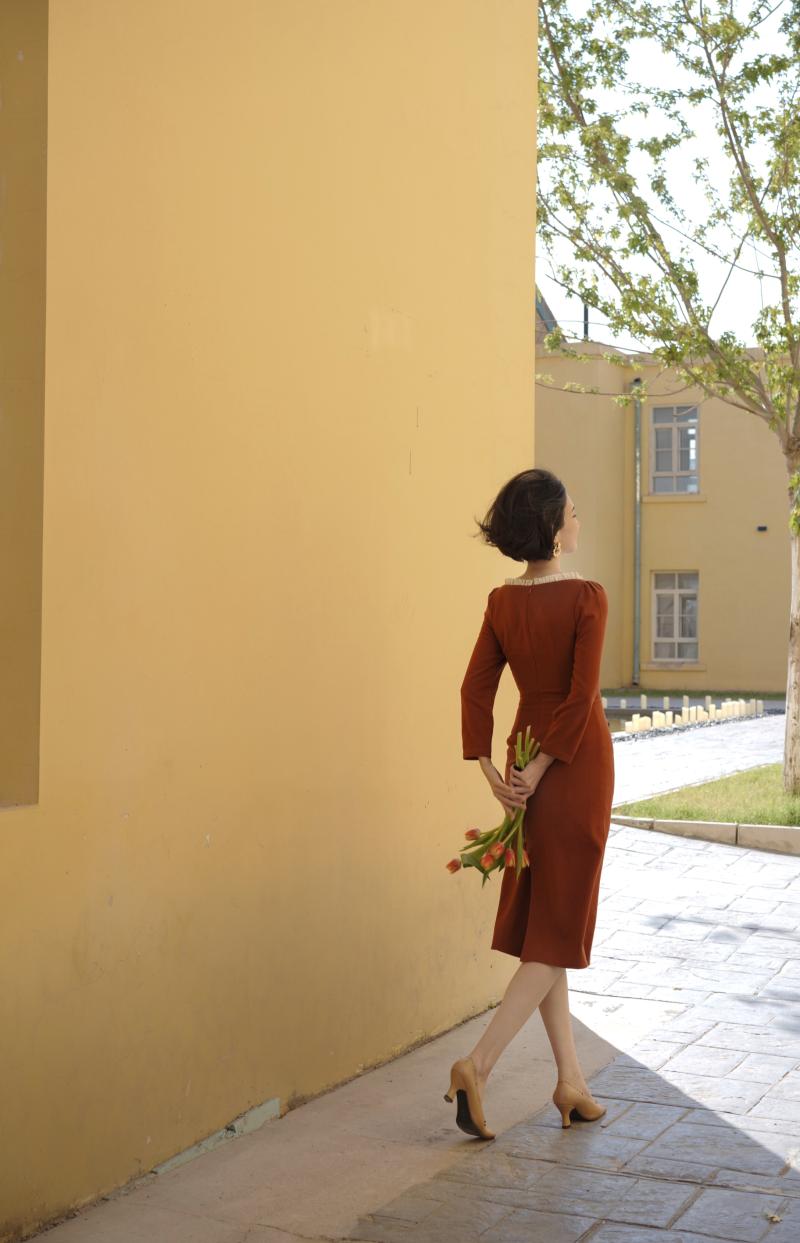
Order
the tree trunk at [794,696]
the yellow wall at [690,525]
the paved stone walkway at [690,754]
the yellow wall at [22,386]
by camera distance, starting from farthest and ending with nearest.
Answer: the yellow wall at [690,525], the paved stone walkway at [690,754], the tree trunk at [794,696], the yellow wall at [22,386]

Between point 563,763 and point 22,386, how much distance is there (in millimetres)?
1850

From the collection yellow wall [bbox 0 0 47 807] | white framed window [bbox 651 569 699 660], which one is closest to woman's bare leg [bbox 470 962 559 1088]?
yellow wall [bbox 0 0 47 807]

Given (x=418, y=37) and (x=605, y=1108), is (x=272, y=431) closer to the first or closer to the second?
(x=418, y=37)

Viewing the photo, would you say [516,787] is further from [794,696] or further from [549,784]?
[794,696]

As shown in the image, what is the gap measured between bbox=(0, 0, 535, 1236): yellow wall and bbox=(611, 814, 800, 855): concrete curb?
4369 mm

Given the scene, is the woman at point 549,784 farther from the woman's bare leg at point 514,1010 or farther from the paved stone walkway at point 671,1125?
the paved stone walkway at point 671,1125

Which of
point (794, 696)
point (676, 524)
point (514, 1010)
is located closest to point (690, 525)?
point (676, 524)

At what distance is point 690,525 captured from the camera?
30641 millimetres

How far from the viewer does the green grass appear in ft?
33.5

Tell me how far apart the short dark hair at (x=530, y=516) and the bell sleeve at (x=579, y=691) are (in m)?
0.21

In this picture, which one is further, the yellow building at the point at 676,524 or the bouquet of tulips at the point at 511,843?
the yellow building at the point at 676,524

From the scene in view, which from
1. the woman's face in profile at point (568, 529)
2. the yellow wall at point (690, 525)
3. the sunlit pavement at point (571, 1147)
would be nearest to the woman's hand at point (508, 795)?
the woman's face in profile at point (568, 529)

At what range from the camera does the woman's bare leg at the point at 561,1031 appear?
14.2 feet

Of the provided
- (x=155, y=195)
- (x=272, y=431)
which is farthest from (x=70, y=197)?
(x=272, y=431)
